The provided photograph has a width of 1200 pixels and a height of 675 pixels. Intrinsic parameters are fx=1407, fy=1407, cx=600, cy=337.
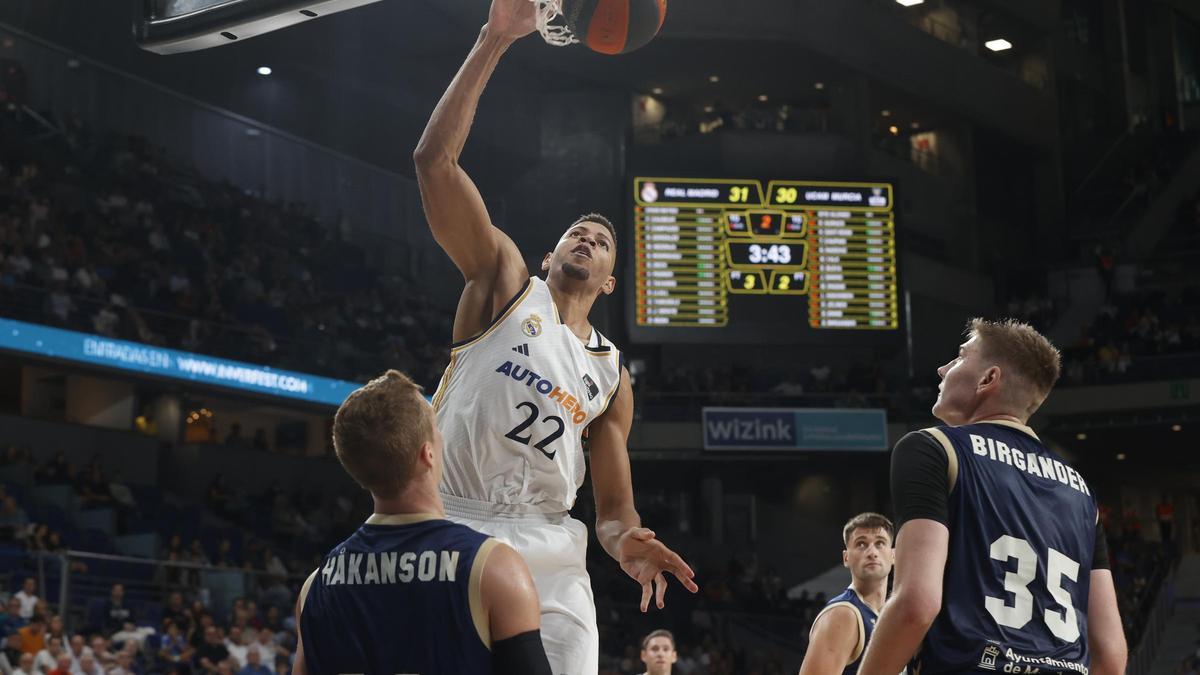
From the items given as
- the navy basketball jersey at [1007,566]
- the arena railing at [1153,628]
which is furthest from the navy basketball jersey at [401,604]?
the arena railing at [1153,628]

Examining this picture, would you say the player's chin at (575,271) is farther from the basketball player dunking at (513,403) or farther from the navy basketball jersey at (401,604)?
the navy basketball jersey at (401,604)

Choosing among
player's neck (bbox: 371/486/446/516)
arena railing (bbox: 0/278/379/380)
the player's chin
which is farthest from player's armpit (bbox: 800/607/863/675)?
arena railing (bbox: 0/278/379/380)

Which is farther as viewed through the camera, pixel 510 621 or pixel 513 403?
pixel 513 403

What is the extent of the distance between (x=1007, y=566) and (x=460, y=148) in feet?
6.81

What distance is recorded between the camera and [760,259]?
72.8 ft

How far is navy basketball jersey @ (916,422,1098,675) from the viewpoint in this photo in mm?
3479

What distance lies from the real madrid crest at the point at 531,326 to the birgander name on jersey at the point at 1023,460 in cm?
156

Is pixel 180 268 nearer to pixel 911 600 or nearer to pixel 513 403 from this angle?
pixel 513 403

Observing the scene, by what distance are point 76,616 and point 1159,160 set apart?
1077 inches

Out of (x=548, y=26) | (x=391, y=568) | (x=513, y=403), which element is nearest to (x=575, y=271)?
(x=513, y=403)

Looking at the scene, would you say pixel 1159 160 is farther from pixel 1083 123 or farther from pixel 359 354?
pixel 359 354

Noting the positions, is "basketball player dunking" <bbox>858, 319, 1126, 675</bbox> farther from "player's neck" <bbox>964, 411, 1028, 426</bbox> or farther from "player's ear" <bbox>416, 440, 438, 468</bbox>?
"player's ear" <bbox>416, 440, 438, 468</bbox>

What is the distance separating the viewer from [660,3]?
5727mm

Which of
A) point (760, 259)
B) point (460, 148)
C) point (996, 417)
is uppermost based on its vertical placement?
point (760, 259)
